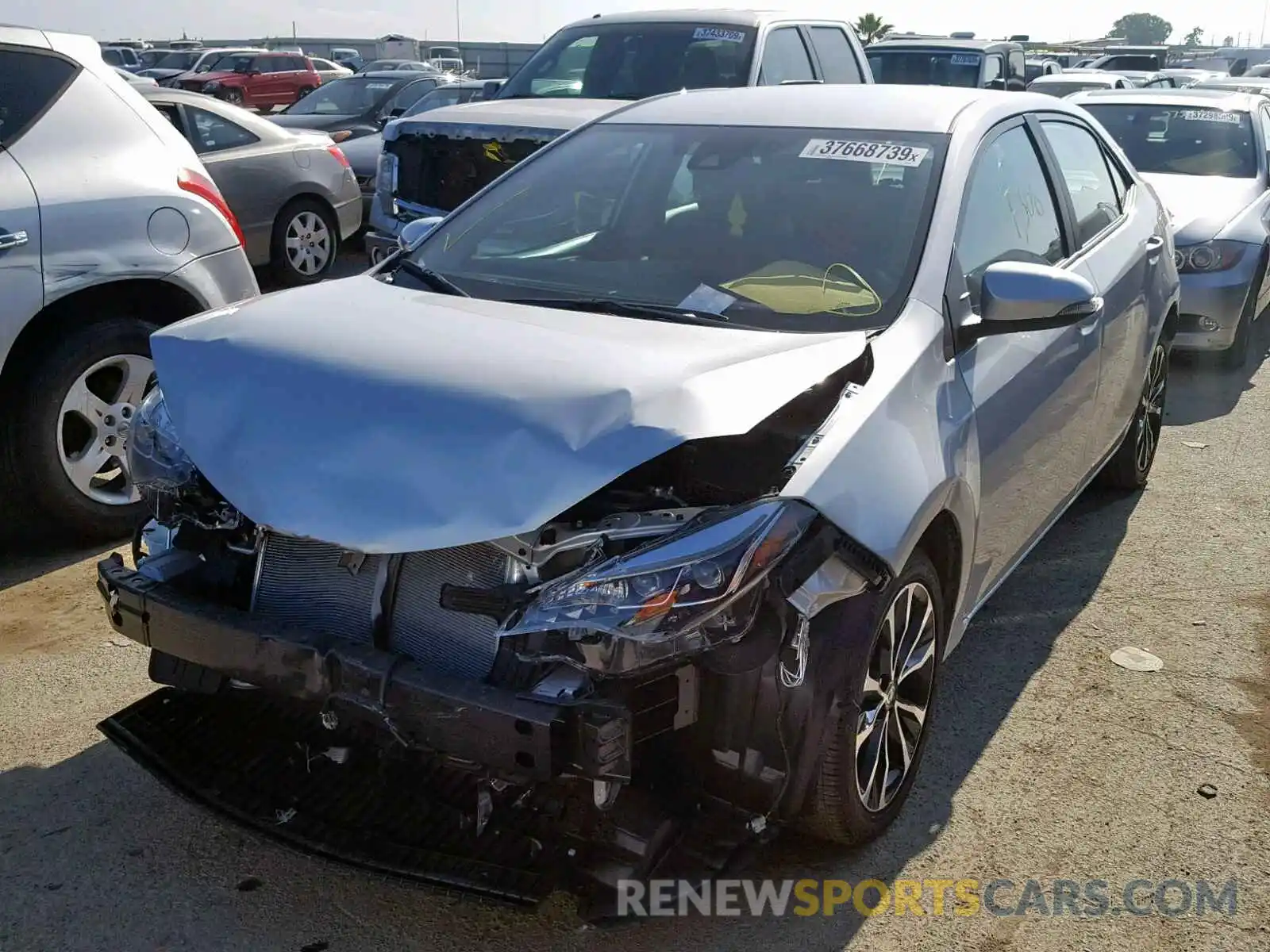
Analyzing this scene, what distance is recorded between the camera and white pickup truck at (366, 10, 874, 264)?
7.79m

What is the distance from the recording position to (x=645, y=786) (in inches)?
108

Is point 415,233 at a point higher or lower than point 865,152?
lower

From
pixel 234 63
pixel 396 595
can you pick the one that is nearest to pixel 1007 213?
pixel 396 595

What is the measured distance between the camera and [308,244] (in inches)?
392

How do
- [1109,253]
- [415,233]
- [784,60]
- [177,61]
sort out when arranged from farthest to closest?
[177,61], [784,60], [1109,253], [415,233]

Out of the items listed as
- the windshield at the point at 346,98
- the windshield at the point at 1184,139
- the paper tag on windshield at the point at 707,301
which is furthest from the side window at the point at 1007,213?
the windshield at the point at 346,98

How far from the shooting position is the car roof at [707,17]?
8641 mm

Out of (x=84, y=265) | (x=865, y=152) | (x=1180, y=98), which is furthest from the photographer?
(x=1180, y=98)

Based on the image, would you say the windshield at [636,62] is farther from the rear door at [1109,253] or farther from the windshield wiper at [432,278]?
the windshield wiper at [432,278]

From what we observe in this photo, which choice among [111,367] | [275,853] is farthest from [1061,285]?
[111,367]

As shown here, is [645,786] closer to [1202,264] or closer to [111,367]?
[111,367]

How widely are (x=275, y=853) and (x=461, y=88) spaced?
12589 millimetres

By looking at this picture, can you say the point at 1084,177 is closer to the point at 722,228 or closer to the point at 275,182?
the point at 722,228

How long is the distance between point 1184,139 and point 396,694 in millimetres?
8693
